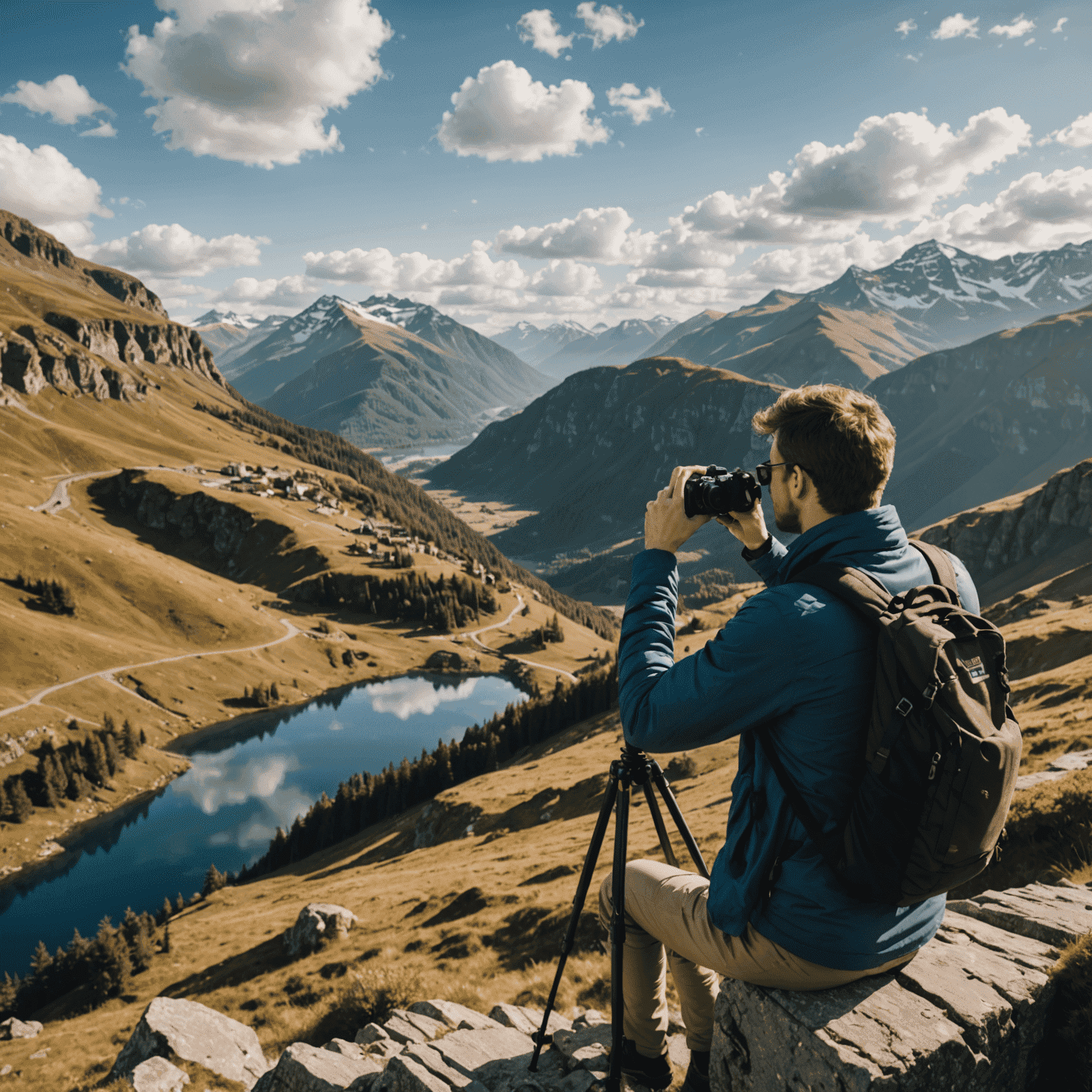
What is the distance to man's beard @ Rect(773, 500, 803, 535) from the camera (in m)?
4.24

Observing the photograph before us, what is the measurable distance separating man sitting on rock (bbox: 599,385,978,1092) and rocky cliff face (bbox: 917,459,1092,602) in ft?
562

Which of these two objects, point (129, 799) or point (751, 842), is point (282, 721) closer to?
point (129, 799)

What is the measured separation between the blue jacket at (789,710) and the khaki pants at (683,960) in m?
0.28

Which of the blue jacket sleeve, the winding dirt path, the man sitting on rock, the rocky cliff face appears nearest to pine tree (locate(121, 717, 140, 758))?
the winding dirt path

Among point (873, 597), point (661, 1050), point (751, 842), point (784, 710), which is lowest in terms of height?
point (661, 1050)

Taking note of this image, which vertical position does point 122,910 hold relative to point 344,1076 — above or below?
below

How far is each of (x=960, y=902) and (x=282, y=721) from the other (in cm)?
16486

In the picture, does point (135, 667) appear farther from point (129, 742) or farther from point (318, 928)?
point (318, 928)

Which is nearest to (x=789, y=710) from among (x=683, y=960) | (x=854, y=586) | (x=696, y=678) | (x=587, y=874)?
(x=696, y=678)

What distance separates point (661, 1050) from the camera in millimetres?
5820

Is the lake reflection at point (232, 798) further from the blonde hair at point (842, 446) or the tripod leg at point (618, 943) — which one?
the blonde hair at point (842, 446)

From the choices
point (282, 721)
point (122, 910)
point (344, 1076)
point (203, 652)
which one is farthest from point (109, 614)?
point (344, 1076)

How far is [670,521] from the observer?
14.8 feet

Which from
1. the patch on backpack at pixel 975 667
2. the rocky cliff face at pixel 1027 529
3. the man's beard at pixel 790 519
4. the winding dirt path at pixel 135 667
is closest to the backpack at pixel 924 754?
the patch on backpack at pixel 975 667
